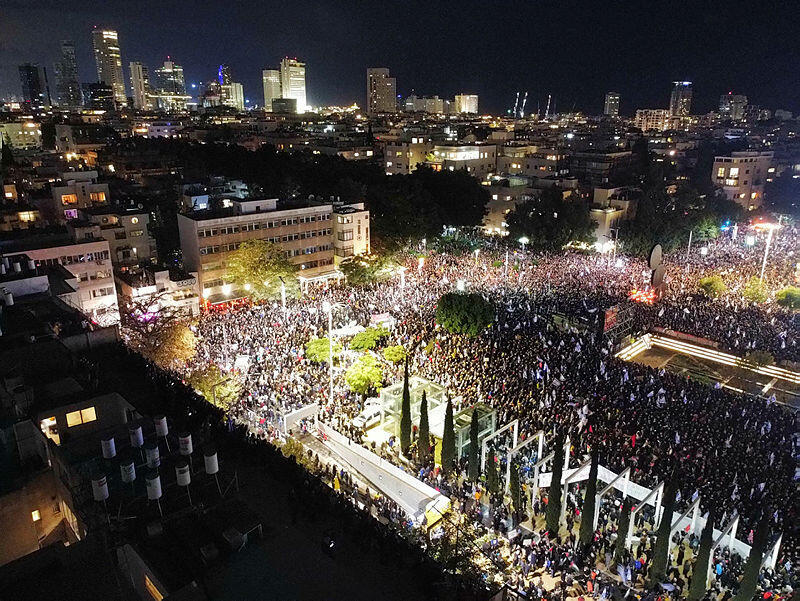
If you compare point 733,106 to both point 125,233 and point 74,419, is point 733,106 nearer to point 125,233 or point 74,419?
point 125,233

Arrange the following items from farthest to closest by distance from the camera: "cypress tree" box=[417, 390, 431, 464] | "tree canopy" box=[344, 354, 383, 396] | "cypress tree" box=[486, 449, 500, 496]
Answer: "tree canopy" box=[344, 354, 383, 396], "cypress tree" box=[417, 390, 431, 464], "cypress tree" box=[486, 449, 500, 496]

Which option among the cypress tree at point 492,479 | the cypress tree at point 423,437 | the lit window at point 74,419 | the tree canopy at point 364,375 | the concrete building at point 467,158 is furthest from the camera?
the concrete building at point 467,158

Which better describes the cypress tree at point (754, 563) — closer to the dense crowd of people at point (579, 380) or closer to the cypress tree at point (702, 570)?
the cypress tree at point (702, 570)

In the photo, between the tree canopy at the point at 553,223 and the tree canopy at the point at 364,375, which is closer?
the tree canopy at the point at 364,375

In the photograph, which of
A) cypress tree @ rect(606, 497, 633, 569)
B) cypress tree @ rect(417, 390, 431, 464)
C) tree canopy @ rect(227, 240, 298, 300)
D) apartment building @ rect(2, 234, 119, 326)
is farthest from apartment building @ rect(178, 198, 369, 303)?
cypress tree @ rect(606, 497, 633, 569)

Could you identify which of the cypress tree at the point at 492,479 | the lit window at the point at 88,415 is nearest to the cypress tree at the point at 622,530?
the cypress tree at the point at 492,479

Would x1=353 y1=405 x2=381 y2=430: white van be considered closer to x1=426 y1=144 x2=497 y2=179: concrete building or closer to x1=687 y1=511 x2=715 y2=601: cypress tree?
x1=687 y1=511 x2=715 y2=601: cypress tree
